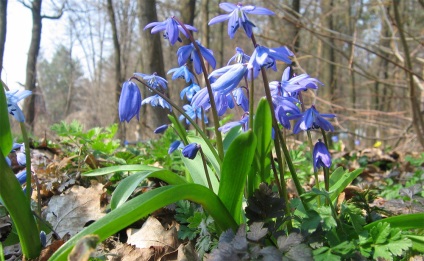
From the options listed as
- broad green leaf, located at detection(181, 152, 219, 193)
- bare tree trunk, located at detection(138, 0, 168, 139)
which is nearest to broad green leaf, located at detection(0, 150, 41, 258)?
broad green leaf, located at detection(181, 152, 219, 193)

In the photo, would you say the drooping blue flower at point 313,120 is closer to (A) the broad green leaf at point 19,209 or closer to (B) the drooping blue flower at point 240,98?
(B) the drooping blue flower at point 240,98

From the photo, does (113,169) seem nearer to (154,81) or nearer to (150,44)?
(154,81)

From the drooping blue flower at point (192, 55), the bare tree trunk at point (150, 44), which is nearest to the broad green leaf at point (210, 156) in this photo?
the drooping blue flower at point (192, 55)

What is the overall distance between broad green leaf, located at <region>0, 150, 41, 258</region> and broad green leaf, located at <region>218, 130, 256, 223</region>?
26.8 inches

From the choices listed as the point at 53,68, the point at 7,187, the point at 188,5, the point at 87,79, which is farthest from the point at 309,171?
the point at 53,68

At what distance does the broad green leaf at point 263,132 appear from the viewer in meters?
1.41

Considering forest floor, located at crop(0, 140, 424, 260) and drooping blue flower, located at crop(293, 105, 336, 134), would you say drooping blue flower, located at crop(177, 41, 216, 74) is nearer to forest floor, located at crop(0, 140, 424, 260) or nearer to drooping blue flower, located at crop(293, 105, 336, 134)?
drooping blue flower, located at crop(293, 105, 336, 134)

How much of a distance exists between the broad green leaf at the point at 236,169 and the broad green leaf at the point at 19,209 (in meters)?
0.68

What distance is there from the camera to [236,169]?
133 centimetres

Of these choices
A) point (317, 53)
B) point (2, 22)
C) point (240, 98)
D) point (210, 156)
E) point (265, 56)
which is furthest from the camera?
point (317, 53)

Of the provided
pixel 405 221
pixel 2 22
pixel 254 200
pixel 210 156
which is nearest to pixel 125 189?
pixel 254 200

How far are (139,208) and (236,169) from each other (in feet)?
1.17

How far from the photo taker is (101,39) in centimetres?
1989

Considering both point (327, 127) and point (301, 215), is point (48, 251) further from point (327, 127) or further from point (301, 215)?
point (327, 127)
